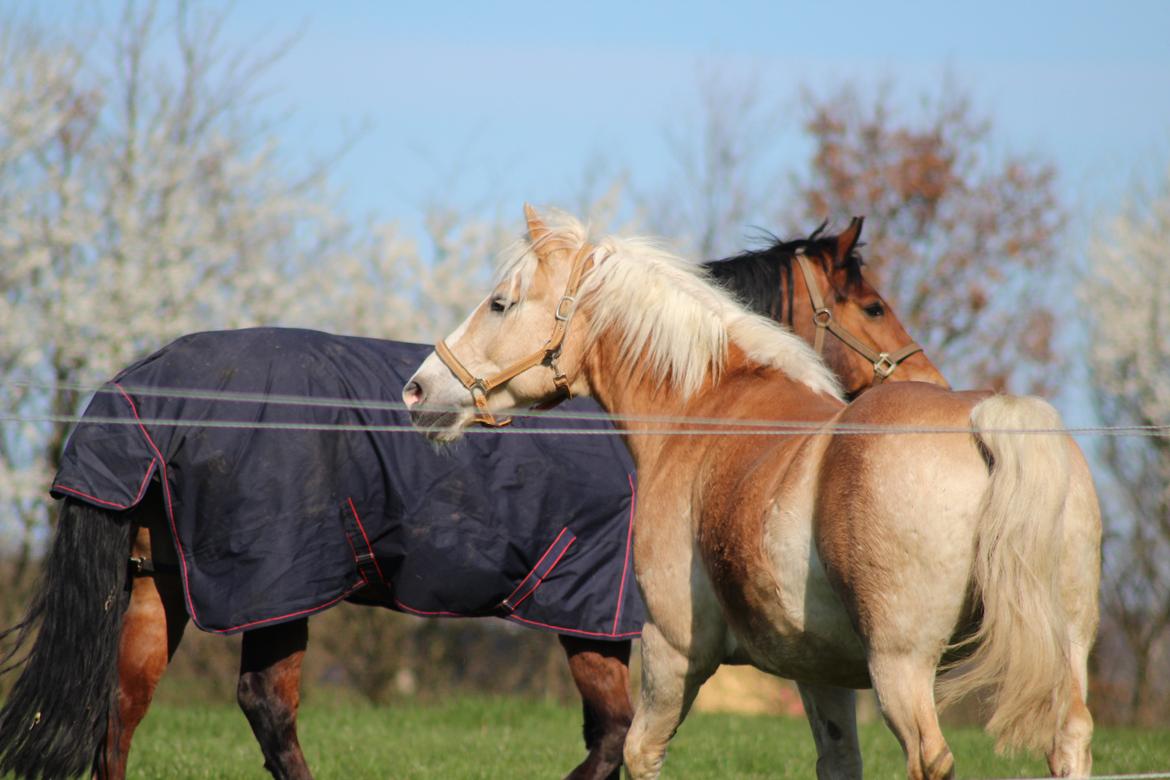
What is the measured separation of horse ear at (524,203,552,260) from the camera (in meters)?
3.89

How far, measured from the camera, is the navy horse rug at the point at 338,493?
15.2 feet

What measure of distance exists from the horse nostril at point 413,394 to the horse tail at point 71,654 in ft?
4.85

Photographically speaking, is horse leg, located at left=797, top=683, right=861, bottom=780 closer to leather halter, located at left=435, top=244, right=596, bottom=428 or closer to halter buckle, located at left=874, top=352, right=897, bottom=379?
leather halter, located at left=435, top=244, right=596, bottom=428

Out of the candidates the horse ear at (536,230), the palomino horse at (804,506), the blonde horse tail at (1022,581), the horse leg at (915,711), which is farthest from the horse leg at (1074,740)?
the horse ear at (536,230)

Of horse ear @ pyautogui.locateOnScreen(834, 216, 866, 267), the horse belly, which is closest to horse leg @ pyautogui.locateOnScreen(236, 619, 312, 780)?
the horse belly

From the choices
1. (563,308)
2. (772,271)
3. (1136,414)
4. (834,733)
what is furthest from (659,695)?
(1136,414)

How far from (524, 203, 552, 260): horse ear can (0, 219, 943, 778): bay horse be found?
1.15m

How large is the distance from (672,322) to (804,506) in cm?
94

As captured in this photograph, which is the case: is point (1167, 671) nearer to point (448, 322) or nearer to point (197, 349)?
point (448, 322)

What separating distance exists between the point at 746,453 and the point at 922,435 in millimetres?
664

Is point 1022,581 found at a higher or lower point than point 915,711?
higher

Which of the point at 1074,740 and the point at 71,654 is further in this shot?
the point at 71,654

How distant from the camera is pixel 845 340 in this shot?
4824 millimetres

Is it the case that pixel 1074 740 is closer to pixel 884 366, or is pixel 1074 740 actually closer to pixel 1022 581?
pixel 1022 581
